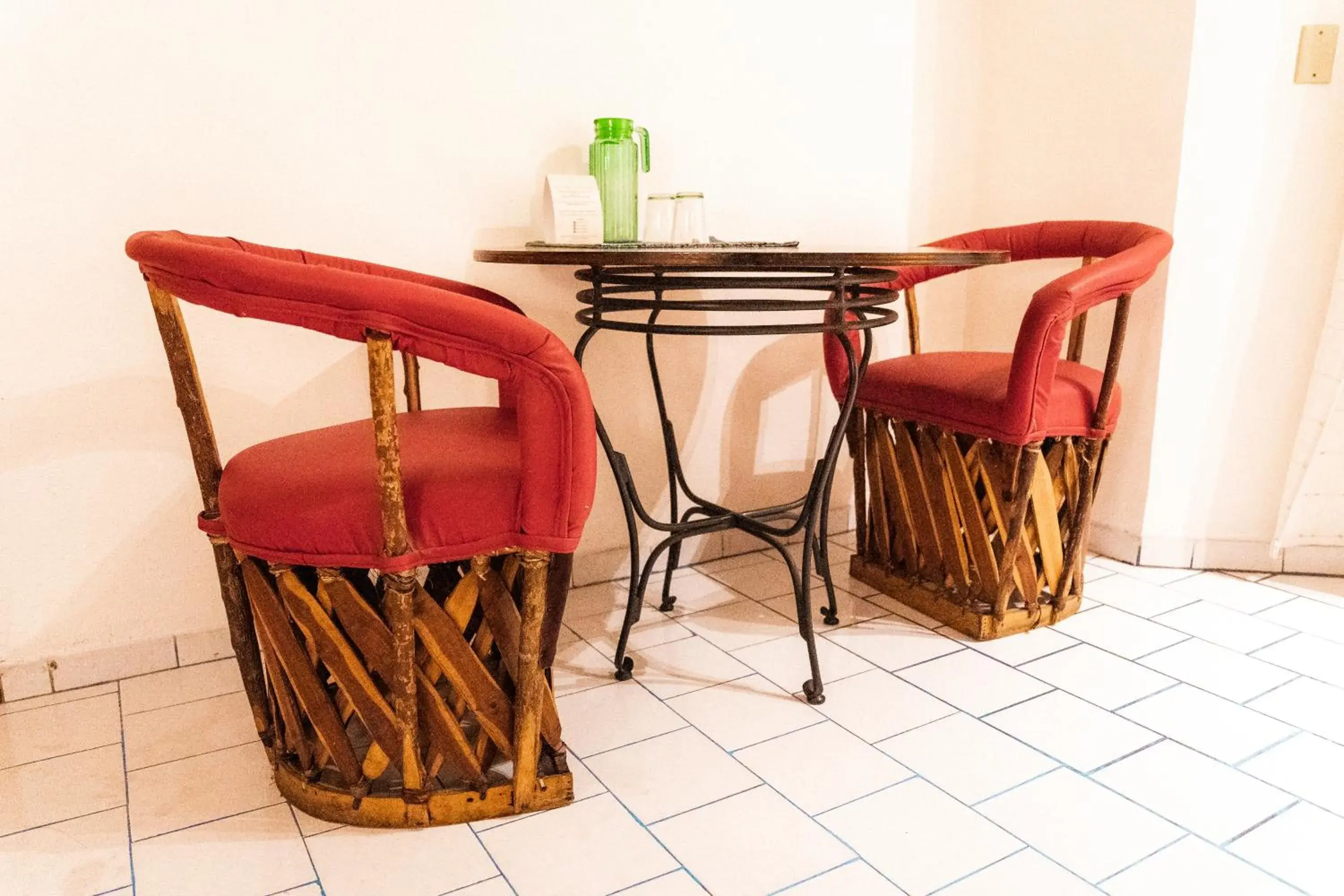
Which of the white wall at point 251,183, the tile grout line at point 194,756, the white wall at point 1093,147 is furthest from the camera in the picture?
the white wall at point 1093,147

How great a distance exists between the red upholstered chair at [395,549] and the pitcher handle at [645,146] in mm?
Answer: 925

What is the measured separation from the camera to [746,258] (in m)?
1.43

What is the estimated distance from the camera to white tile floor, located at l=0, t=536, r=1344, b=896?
4.23 feet

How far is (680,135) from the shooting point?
226 centimetres

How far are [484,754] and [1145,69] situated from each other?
2.25 meters

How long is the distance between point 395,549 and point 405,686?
22 cm

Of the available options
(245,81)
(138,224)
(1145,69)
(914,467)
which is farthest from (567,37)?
(1145,69)

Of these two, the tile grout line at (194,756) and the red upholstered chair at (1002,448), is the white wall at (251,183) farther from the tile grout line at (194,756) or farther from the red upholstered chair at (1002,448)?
the red upholstered chair at (1002,448)

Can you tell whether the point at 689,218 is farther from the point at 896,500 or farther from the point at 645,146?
the point at 896,500

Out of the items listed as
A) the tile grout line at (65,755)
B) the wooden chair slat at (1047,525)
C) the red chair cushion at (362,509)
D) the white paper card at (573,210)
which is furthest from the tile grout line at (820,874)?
the white paper card at (573,210)

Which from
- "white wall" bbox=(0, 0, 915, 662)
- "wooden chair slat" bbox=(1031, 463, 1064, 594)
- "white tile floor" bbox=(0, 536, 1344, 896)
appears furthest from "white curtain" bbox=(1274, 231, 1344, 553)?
"white wall" bbox=(0, 0, 915, 662)

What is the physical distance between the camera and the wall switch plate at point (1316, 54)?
2129 millimetres

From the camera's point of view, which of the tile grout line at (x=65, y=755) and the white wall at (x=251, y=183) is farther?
the white wall at (x=251, y=183)

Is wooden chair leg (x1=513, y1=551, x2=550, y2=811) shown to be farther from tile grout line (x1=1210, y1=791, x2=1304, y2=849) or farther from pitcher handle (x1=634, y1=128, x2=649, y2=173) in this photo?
pitcher handle (x1=634, y1=128, x2=649, y2=173)
